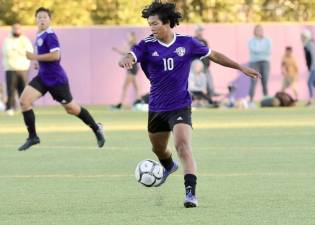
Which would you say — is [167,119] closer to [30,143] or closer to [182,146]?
[182,146]

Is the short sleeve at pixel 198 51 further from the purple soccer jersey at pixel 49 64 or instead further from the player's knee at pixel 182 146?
the purple soccer jersey at pixel 49 64

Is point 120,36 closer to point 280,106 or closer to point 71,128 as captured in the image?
point 280,106

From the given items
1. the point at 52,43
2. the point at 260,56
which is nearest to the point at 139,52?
the point at 52,43

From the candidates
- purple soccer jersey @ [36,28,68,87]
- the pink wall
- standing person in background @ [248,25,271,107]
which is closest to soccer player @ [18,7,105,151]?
purple soccer jersey @ [36,28,68,87]

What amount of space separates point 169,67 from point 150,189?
158 cm

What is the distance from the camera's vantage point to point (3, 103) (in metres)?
32.4

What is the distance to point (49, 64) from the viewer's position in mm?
17422

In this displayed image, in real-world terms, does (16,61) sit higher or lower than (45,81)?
lower

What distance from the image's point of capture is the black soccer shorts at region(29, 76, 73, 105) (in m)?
17.4

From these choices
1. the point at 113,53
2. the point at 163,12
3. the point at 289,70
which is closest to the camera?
the point at 163,12

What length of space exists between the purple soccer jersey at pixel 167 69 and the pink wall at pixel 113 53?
23.8 m

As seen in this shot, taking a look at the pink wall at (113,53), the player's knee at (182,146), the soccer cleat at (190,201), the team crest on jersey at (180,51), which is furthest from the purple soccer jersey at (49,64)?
the pink wall at (113,53)

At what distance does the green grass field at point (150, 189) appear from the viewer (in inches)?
385

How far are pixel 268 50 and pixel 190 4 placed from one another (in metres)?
10.9
